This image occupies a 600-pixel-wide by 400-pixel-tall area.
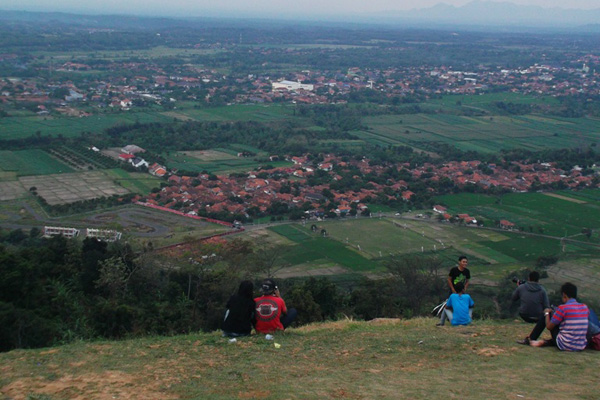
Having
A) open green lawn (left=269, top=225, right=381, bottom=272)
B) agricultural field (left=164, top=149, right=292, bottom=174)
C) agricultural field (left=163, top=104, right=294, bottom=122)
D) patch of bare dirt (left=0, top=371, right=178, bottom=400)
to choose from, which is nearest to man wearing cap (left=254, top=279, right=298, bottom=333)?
patch of bare dirt (left=0, top=371, right=178, bottom=400)

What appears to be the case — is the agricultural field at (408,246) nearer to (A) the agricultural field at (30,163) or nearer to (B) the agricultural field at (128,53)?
(A) the agricultural field at (30,163)

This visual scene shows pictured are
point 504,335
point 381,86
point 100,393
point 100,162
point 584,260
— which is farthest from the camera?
point 381,86

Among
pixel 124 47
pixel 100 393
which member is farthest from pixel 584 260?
pixel 124 47

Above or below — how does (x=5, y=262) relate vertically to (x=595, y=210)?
above

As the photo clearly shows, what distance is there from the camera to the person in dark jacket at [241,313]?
7.32 meters

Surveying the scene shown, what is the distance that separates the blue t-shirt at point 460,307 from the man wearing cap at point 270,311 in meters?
2.03

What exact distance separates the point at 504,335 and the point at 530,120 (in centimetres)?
5499

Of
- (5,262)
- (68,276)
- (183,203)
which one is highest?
(5,262)

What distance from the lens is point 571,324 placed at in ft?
21.7

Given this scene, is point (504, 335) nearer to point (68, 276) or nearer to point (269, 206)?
point (68, 276)

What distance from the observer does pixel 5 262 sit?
1150 centimetres

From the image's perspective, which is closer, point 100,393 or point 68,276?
point 100,393

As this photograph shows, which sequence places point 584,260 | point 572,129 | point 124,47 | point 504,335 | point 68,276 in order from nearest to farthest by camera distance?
point 504,335
point 68,276
point 584,260
point 572,129
point 124,47

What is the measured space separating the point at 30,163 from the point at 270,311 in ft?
108
